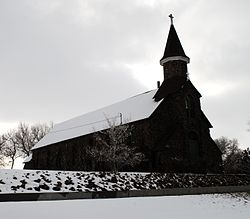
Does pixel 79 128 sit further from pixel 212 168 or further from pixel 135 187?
pixel 135 187

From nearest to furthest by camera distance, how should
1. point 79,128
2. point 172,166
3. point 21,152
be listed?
point 172,166 → point 79,128 → point 21,152

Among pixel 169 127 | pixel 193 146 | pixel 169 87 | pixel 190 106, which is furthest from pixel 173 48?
pixel 193 146

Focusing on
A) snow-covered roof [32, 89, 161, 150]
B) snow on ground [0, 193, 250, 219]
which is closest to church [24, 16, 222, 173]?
snow-covered roof [32, 89, 161, 150]

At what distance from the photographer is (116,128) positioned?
31.8m

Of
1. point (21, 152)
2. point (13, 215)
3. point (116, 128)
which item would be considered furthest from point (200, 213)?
point (21, 152)

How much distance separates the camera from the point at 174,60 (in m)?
39.4

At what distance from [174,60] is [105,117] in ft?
38.0

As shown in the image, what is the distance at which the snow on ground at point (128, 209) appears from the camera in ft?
38.2

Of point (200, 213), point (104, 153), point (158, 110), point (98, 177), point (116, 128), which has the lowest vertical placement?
point (200, 213)

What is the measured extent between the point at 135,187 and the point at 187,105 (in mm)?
18723

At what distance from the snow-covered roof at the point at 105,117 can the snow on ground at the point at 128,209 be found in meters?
20.3

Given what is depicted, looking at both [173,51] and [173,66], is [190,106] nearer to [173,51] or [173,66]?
[173,66]

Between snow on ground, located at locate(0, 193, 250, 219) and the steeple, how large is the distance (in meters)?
23.7

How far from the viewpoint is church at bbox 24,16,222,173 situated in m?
34.6
